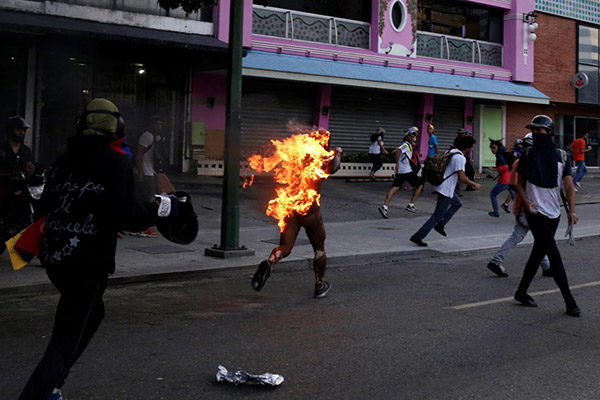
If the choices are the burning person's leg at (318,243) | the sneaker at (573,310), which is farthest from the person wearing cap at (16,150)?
the sneaker at (573,310)

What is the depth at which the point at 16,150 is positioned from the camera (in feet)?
29.4

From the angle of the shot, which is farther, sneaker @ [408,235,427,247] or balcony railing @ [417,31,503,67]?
balcony railing @ [417,31,503,67]

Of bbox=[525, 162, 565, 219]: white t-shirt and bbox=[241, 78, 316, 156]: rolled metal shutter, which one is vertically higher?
bbox=[241, 78, 316, 156]: rolled metal shutter

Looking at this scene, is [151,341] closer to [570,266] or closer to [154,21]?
[570,266]

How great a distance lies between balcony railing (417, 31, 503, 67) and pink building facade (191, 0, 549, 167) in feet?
0.12

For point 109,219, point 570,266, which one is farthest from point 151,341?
point 570,266

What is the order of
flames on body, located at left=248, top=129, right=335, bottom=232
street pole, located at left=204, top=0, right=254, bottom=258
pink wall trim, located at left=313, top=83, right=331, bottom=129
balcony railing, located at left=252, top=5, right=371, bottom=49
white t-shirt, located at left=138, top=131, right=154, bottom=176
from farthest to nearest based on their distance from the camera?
pink wall trim, located at left=313, top=83, right=331, bottom=129, balcony railing, located at left=252, top=5, right=371, bottom=49, white t-shirt, located at left=138, top=131, right=154, bottom=176, street pole, located at left=204, top=0, right=254, bottom=258, flames on body, located at left=248, top=129, right=335, bottom=232

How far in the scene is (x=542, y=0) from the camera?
27312 mm

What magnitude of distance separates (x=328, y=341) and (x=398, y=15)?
64.4 feet

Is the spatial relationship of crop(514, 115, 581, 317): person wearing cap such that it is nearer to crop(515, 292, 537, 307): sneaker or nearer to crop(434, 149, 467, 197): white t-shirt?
crop(515, 292, 537, 307): sneaker

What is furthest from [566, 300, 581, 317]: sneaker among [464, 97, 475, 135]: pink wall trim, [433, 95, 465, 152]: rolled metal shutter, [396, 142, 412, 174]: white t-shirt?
[464, 97, 475, 135]: pink wall trim

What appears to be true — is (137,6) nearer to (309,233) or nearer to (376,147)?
(376,147)

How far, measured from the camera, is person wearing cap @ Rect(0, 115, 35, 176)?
8.87 meters

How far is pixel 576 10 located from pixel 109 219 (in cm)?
2863
